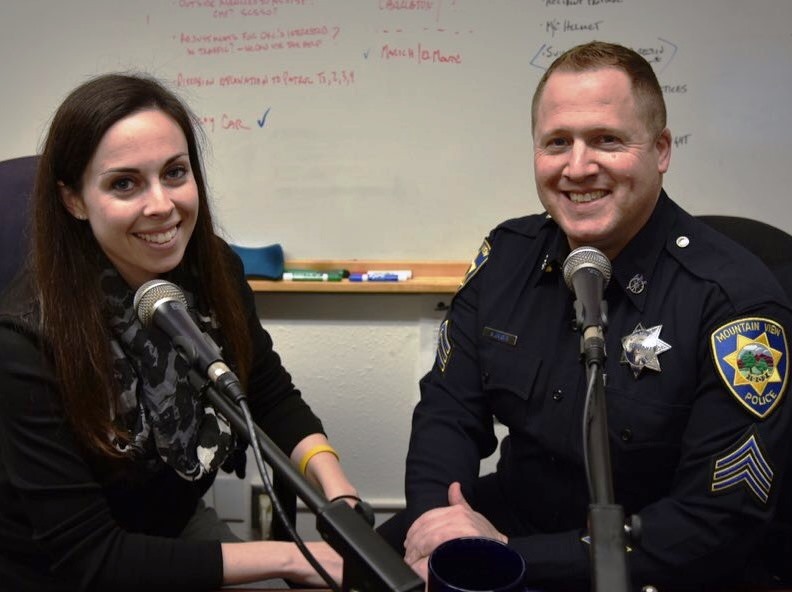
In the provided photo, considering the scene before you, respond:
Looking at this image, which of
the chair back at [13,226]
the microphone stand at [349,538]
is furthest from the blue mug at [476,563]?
the chair back at [13,226]

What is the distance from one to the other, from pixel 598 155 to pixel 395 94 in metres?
0.94

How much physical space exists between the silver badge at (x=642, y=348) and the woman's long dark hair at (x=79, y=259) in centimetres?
83

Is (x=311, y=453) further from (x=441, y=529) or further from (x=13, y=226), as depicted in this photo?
(x=13, y=226)

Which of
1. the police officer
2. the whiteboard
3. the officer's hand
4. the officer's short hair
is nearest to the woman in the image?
the officer's hand

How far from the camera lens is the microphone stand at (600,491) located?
0.59 metres

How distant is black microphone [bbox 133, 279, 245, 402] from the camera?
29.2 inches

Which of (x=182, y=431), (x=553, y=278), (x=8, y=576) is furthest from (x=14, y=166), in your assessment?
(x=553, y=278)

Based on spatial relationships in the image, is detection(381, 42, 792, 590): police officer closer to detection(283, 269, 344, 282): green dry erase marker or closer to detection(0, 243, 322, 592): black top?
detection(0, 243, 322, 592): black top

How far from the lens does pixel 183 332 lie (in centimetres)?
79

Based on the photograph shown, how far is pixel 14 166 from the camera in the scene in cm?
141

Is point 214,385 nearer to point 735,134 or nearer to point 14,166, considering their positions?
point 14,166

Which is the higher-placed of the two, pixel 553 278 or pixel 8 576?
pixel 553 278

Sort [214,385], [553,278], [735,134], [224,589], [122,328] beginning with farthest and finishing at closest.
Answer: [735,134] → [553,278] → [122,328] → [224,589] → [214,385]

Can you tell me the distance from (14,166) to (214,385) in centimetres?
93
